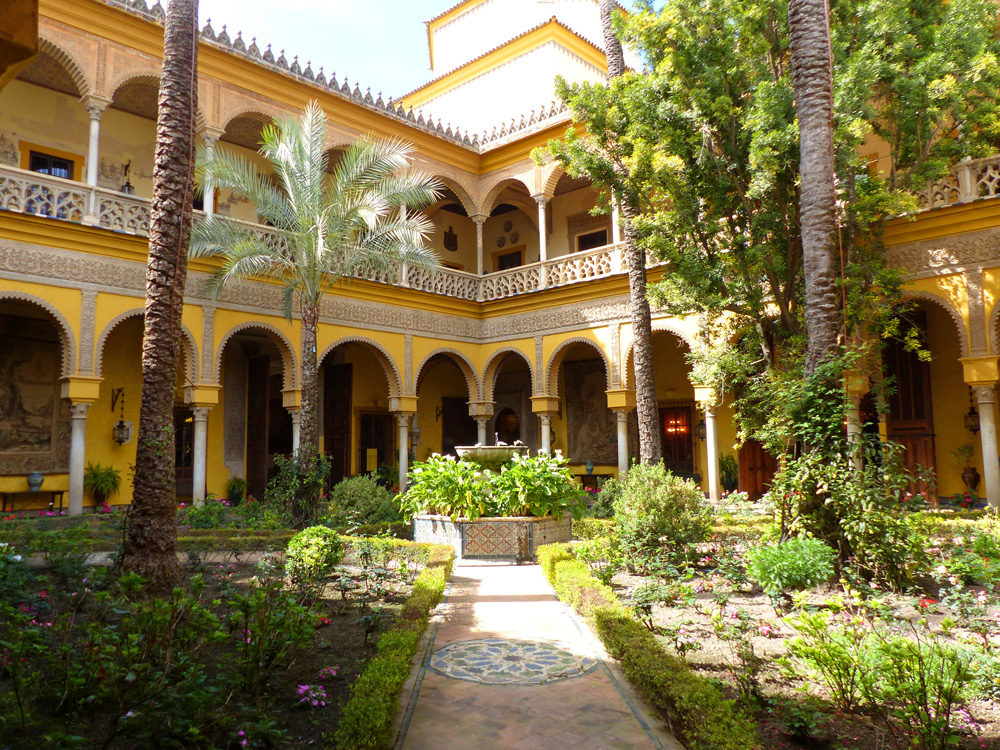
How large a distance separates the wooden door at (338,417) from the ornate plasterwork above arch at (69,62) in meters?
8.66

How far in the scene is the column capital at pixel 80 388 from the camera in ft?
37.5

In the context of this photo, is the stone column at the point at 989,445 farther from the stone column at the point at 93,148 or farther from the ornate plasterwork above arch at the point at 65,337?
the stone column at the point at 93,148

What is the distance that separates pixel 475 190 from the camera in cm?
1841

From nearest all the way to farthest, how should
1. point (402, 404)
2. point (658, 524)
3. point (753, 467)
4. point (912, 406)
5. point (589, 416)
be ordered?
point (658, 524)
point (912, 406)
point (753, 467)
point (402, 404)
point (589, 416)

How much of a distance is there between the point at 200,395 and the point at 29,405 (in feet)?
11.5

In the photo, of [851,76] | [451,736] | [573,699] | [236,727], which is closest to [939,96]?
[851,76]

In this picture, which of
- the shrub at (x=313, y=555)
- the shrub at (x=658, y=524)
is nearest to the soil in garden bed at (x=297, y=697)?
the shrub at (x=313, y=555)

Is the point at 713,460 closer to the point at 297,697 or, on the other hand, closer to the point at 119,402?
the point at 297,697

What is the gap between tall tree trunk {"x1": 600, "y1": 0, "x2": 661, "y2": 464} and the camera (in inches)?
443

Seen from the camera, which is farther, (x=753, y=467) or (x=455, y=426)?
(x=455, y=426)

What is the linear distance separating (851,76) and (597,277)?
7.19 m

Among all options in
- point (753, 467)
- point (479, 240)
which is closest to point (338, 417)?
point (479, 240)

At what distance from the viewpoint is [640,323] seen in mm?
11805

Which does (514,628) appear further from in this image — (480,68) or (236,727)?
(480,68)
